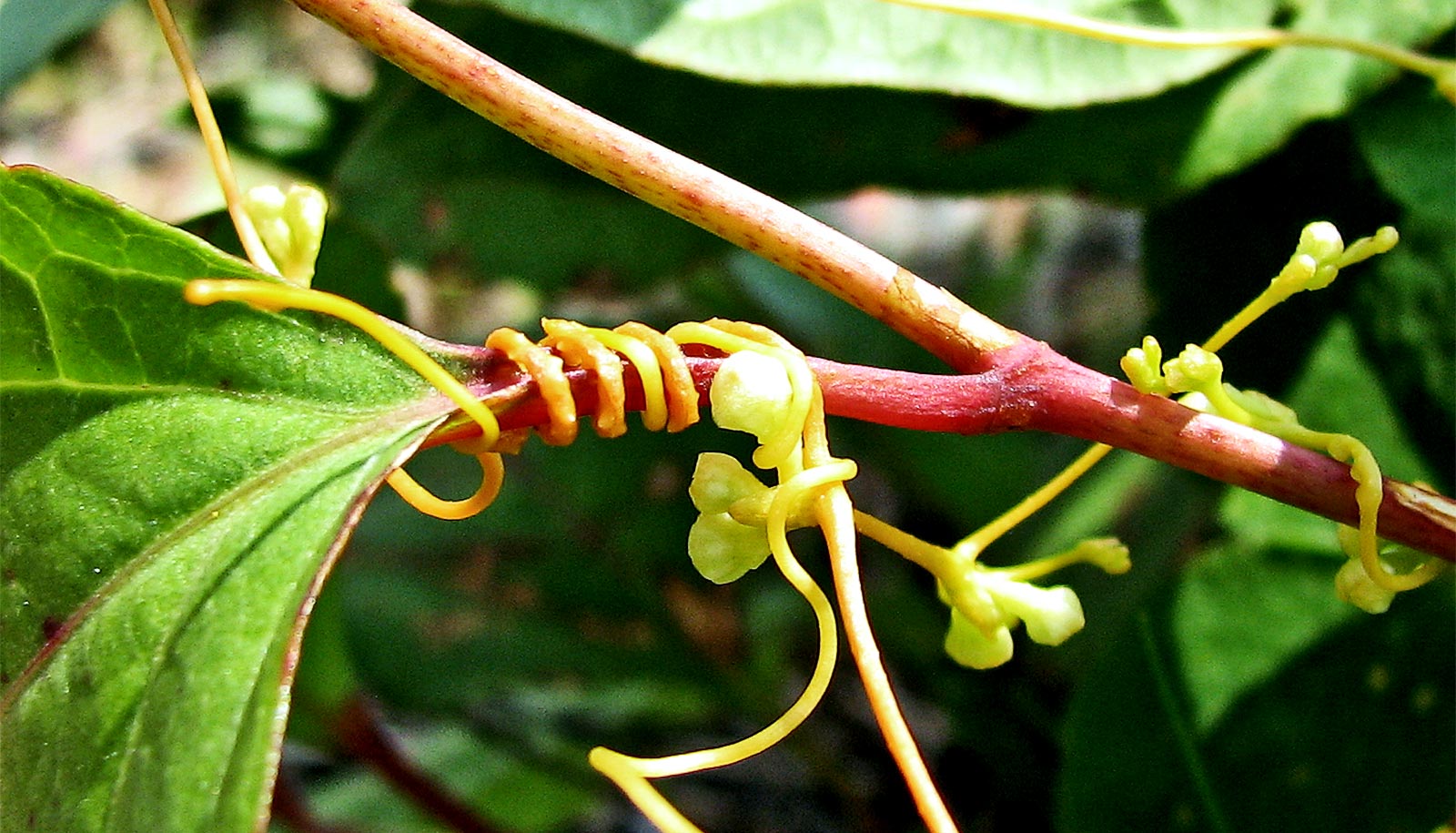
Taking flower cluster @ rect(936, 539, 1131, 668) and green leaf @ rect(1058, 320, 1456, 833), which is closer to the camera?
flower cluster @ rect(936, 539, 1131, 668)

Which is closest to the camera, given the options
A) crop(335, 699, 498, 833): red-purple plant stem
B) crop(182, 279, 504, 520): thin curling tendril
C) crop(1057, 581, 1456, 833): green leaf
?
crop(182, 279, 504, 520): thin curling tendril

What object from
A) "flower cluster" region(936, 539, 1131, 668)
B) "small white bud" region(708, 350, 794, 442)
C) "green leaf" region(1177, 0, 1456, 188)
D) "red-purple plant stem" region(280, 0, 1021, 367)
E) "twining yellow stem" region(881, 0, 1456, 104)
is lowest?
"flower cluster" region(936, 539, 1131, 668)

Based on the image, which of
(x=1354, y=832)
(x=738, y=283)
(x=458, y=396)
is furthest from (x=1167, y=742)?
(x=738, y=283)

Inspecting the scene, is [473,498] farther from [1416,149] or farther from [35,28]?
[1416,149]

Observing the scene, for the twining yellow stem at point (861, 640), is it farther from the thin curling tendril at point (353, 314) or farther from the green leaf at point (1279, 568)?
the green leaf at point (1279, 568)

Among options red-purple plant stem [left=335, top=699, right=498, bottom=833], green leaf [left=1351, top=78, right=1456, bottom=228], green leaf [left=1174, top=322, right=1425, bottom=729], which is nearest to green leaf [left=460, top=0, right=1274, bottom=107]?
green leaf [left=1351, top=78, right=1456, bottom=228]

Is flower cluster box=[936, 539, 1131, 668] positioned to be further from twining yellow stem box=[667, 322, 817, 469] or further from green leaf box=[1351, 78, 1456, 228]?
green leaf box=[1351, 78, 1456, 228]
